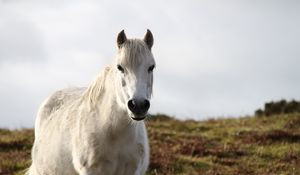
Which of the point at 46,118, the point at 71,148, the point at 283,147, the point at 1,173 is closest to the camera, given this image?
the point at 71,148

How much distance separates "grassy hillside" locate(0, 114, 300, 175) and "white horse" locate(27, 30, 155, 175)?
5627mm

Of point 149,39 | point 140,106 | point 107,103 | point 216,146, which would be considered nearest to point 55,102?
point 107,103

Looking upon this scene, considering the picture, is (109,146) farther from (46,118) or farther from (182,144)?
(182,144)

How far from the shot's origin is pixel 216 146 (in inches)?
824

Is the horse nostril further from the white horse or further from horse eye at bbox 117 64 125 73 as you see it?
horse eye at bbox 117 64 125 73

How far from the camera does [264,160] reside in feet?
61.7

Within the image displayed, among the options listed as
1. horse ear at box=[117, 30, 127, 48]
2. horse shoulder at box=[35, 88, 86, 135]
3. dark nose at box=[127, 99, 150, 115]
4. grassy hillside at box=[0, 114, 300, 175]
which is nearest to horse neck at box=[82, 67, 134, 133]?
horse ear at box=[117, 30, 127, 48]

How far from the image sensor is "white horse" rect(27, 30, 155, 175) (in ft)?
28.6

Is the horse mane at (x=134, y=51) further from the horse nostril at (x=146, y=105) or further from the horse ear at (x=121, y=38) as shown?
the horse nostril at (x=146, y=105)

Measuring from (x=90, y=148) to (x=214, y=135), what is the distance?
1378cm

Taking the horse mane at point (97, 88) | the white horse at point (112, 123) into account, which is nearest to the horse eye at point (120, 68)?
the white horse at point (112, 123)

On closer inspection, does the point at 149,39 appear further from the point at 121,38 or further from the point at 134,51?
the point at 134,51

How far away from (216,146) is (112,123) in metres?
11.9

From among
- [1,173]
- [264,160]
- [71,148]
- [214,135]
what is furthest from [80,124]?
[214,135]
